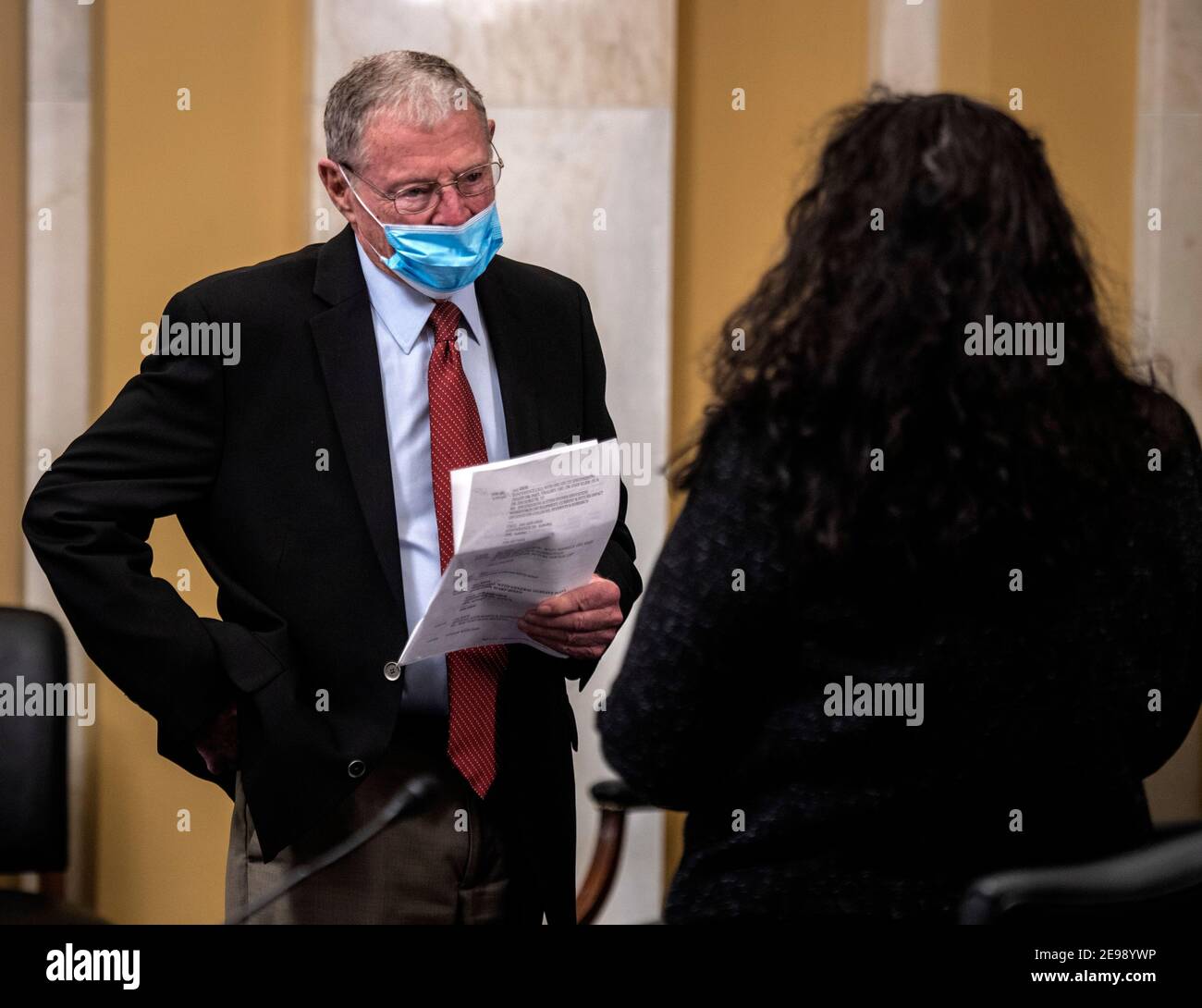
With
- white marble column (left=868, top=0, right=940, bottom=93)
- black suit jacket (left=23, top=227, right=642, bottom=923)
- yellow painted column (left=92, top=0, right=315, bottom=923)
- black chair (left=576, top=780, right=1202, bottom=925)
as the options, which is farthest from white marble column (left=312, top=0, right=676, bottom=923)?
black chair (left=576, top=780, right=1202, bottom=925)

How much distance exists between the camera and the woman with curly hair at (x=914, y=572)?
1246 millimetres

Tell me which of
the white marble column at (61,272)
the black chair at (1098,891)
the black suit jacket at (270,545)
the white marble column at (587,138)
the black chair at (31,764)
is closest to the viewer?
the black chair at (1098,891)

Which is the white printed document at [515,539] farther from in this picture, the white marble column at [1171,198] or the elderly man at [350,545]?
the white marble column at [1171,198]

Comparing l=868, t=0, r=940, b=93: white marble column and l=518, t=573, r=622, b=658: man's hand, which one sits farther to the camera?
l=868, t=0, r=940, b=93: white marble column

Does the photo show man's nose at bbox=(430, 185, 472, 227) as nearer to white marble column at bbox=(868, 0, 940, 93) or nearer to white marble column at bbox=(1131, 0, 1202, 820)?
white marble column at bbox=(868, 0, 940, 93)

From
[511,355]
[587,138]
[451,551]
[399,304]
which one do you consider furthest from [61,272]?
[451,551]

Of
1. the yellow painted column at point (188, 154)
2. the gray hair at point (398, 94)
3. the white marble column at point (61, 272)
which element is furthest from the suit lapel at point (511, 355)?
the white marble column at point (61, 272)

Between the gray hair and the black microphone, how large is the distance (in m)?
0.96

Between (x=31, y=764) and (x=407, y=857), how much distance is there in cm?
101

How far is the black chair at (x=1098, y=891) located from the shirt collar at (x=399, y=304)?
1.14 metres

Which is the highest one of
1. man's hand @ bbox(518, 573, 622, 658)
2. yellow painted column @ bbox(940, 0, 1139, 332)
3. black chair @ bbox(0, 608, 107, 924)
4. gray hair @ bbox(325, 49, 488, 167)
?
yellow painted column @ bbox(940, 0, 1139, 332)

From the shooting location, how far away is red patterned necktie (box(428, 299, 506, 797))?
1.82m

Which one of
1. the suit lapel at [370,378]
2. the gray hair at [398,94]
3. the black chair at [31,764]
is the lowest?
the black chair at [31,764]

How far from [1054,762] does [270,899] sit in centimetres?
118
